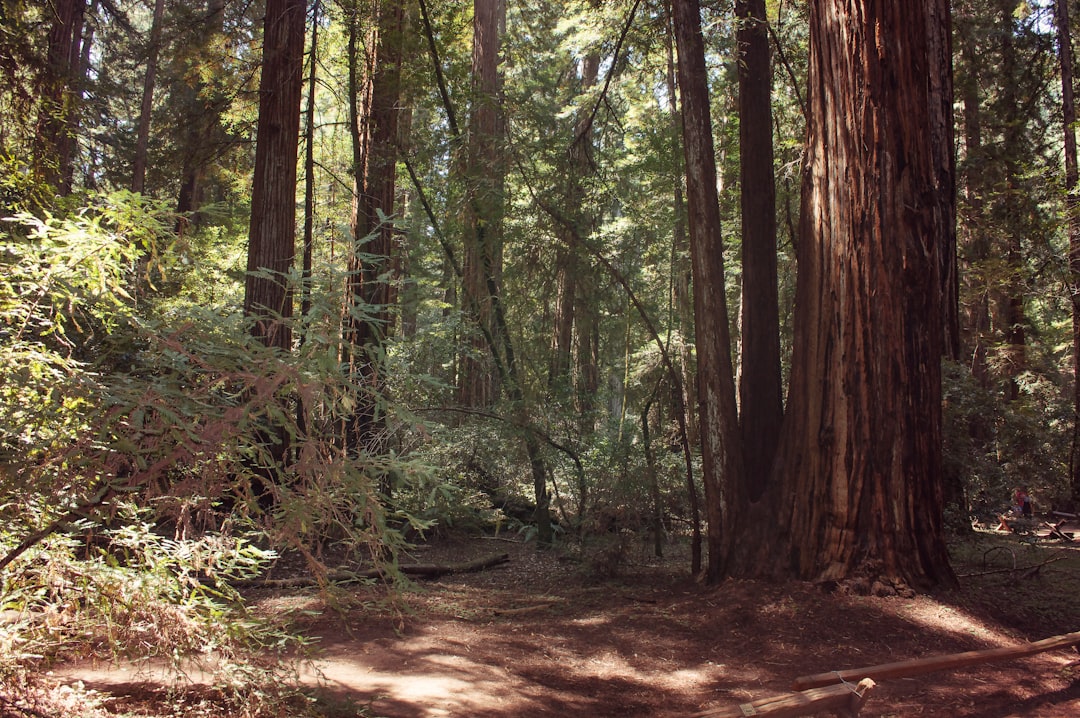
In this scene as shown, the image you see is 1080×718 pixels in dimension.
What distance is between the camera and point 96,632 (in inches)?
139

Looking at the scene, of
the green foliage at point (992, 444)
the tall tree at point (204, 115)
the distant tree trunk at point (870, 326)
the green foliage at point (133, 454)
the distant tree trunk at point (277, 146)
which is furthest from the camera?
the tall tree at point (204, 115)

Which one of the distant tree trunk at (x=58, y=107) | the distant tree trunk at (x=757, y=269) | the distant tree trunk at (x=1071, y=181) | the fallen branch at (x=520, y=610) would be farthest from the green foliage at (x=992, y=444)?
the distant tree trunk at (x=58, y=107)

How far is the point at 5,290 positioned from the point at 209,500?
1.24m

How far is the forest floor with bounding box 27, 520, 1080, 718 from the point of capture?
4676 millimetres

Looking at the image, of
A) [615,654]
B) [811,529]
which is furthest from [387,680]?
[811,529]

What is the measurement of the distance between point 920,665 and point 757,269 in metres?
4.92

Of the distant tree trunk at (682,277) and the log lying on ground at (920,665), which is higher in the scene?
the distant tree trunk at (682,277)

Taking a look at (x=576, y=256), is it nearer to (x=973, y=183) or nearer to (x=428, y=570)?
(x=428, y=570)

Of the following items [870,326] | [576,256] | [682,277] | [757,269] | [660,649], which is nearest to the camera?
[660,649]

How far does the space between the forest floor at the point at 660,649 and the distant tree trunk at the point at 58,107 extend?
12.0 feet

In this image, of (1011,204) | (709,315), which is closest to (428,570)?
(709,315)

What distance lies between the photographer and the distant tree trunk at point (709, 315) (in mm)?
7828

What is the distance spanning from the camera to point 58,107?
670cm

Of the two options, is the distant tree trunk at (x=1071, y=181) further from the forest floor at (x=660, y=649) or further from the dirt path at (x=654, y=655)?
the dirt path at (x=654, y=655)
